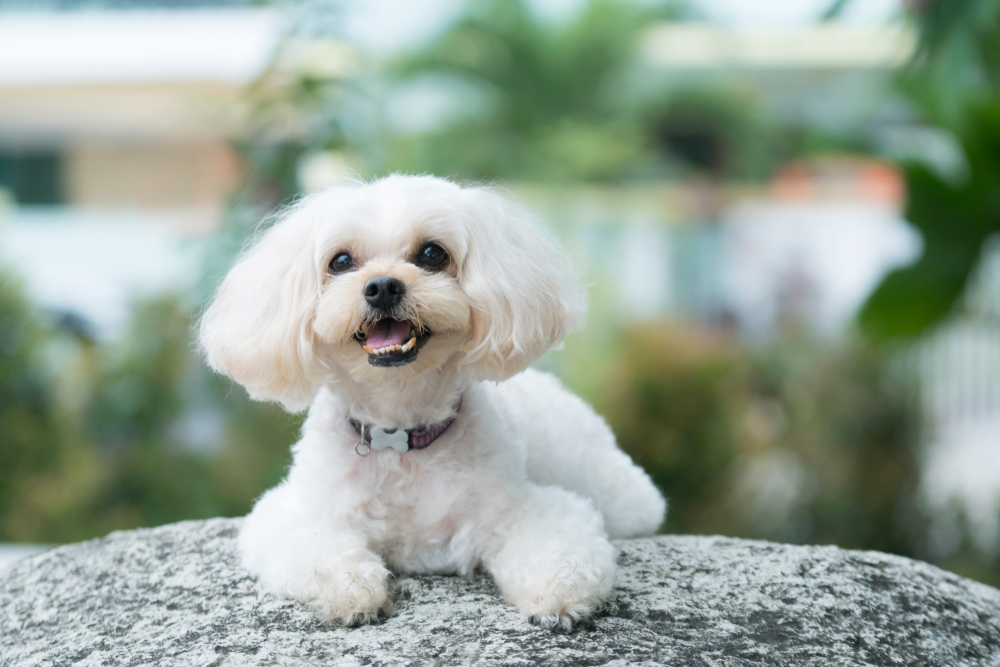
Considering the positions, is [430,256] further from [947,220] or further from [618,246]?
[618,246]

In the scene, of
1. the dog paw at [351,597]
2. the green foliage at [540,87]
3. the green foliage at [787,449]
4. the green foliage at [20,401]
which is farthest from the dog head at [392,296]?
the green foliage at [540,87]

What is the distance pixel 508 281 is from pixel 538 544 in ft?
2.08

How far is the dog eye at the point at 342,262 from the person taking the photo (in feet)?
7.20

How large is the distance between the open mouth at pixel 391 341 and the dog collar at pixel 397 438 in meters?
0.27

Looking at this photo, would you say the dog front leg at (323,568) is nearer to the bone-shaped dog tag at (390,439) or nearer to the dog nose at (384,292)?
the bone-shaped dog tag at (390,439)

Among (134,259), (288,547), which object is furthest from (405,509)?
(134,259)

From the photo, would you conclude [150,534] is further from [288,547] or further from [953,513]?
[953,513]

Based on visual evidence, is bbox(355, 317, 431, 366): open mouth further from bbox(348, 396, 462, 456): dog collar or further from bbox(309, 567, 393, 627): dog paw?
bbox(309, 567, 393, 627): dog paw

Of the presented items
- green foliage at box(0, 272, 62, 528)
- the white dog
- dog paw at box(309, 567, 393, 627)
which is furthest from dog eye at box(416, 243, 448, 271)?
green foliage at box(0, 272, 62, 528)

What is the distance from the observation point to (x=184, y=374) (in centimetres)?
641

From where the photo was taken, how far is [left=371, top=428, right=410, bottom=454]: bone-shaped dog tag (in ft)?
7.40

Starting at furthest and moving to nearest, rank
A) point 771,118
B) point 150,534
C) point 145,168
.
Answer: point 771,118 < point 145,168 < point 150,534

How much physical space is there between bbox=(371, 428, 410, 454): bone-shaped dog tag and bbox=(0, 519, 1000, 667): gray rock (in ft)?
1.17

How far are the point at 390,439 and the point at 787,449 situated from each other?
4.90 meters
